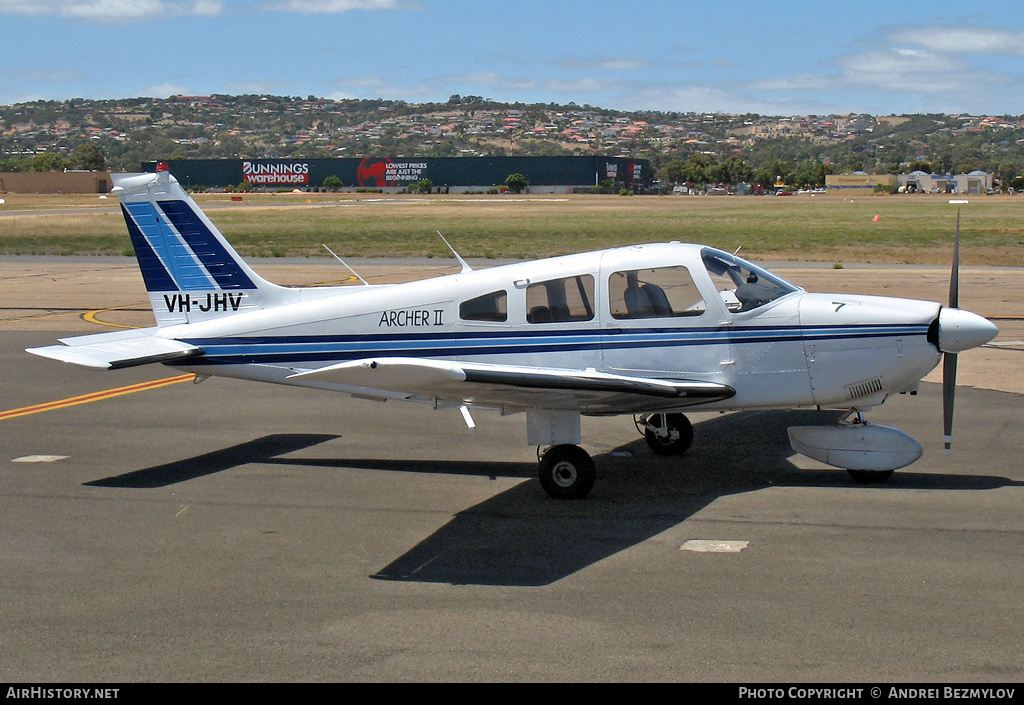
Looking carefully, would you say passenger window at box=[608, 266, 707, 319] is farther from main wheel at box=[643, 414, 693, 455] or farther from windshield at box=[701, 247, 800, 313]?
main wheel at box=[643, 414, 693, 455]

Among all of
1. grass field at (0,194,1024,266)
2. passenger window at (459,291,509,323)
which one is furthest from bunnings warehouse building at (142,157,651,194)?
passenger window at (459,291,509,323)

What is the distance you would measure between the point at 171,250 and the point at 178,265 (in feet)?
0.64

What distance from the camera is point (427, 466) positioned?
417 inches

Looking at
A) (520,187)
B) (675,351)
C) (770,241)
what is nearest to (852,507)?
(675,351)

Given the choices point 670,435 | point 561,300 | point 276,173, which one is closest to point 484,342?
point 561,300

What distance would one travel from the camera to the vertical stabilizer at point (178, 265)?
1098 centimetres

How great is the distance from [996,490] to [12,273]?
3432 cm

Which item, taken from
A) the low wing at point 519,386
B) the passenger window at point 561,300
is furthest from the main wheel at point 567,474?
the passenger window at point 561,300

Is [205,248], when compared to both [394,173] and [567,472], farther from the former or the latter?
[394,173]

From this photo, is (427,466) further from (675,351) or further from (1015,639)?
(1015,639)

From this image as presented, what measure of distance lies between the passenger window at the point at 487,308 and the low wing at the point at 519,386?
2.34 ft

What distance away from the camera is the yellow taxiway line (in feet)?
43.9

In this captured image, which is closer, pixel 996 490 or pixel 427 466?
pixel 996 490

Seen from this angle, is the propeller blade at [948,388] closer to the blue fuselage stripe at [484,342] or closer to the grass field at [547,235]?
the blue fuselage stripe at [484,342]
